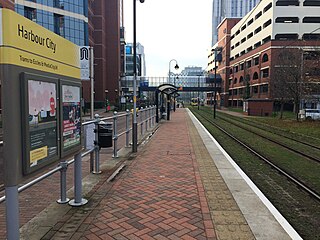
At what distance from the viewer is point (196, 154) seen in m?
9.88

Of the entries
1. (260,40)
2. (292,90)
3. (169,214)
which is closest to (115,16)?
(260,40)

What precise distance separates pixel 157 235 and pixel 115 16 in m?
82.6

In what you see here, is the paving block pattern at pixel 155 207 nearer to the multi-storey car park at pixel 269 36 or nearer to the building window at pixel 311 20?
the multi-storey car park at pixel 269 36

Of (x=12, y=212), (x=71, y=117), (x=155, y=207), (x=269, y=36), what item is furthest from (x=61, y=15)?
(x=12, y=212)

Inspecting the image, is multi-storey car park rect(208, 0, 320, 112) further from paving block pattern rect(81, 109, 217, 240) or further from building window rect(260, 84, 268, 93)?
paving block pattern rect(81, 109, 217, 240)

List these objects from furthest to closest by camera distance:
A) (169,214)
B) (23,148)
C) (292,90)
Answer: (292,90) → (169,214) → (23,148)

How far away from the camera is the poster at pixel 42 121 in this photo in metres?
3.19

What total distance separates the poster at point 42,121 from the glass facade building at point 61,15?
49283mm

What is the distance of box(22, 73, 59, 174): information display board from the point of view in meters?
3.09

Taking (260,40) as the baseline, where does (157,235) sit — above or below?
below

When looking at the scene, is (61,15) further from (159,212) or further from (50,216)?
(159,212)

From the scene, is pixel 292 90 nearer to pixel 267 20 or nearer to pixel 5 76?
pixel 5 76

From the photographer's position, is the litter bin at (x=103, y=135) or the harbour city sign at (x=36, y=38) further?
the litter bin at (x=103, y=135)

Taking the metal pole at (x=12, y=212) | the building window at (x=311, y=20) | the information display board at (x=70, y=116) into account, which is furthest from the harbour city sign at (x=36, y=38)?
the building window at (x=311, y=20)
